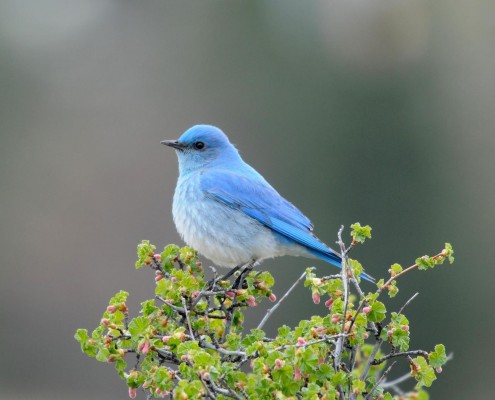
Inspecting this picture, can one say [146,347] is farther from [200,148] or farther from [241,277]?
[200,148]

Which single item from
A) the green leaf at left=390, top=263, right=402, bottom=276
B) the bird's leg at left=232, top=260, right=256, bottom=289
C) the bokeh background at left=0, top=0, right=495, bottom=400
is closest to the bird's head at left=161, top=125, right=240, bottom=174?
the bird's leg at left=232, top=260, right=256, bottom=289

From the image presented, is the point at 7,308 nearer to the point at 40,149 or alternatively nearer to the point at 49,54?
the point at 40,149

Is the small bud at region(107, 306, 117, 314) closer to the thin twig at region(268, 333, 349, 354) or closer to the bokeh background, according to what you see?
the thin twig at region(268, 333, 349, 354)

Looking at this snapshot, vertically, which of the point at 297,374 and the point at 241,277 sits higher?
the point at 241,277

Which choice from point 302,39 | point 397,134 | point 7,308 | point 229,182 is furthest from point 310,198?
point 229,182

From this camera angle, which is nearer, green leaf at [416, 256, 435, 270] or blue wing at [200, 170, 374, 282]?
green leaf at [416, 256, 435, 270]

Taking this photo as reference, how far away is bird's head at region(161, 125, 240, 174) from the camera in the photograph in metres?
5.64

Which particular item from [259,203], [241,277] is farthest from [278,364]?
[259,203]

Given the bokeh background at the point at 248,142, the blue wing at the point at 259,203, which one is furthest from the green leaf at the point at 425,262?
the bokeh background at the point at 248,142

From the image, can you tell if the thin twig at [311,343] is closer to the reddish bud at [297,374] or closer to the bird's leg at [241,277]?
the reddish bud at [297,374]

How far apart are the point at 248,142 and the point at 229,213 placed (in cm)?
968

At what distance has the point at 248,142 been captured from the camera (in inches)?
587

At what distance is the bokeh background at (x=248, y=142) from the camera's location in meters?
12.2

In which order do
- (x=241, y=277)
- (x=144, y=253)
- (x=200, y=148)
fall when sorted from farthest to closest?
(x=200, y=148) → (x=241, y=277) → (x=144, y=253)
